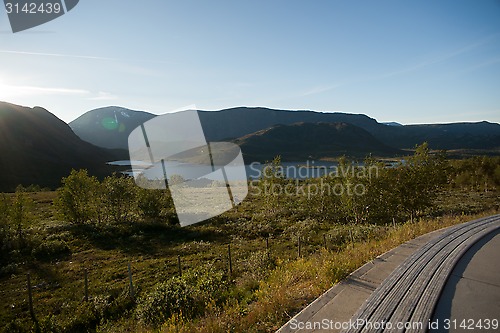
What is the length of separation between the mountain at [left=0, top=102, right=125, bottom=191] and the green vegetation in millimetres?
79514

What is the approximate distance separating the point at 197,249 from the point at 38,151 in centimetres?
13534

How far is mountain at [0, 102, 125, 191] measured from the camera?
101m

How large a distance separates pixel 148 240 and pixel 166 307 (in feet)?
62.5

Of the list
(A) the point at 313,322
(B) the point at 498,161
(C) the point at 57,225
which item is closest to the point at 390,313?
(A) the point at 313,322

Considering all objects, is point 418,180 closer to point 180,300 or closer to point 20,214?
point 180,300

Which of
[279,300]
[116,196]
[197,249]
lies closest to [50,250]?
[116,196]

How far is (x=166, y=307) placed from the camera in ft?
29.3

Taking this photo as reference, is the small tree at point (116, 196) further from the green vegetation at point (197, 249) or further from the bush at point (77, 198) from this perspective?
the bush at point (77, 198)

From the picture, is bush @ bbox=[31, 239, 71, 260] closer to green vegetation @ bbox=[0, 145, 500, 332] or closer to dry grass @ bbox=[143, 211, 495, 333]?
green vegetation @ bbox=[0, 145, 500, 332]

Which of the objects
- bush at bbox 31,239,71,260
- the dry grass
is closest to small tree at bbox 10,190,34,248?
bush at bbox 31,239,71,260

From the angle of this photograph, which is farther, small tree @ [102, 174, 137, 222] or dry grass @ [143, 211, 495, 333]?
small tree @ [102, 174, 137, 222]

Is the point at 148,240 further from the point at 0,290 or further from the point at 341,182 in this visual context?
the point at 341,182

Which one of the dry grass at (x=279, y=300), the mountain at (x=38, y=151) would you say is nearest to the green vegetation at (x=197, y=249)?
the dry grass at (x=279, y=300)

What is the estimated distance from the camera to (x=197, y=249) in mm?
22484
